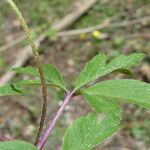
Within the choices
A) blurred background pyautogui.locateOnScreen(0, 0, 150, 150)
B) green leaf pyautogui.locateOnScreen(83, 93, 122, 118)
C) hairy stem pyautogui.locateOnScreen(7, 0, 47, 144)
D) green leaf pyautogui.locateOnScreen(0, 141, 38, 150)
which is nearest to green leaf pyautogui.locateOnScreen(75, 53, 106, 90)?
green leaf pyautogui.locateOnScreen(83, 93, 122, 118)

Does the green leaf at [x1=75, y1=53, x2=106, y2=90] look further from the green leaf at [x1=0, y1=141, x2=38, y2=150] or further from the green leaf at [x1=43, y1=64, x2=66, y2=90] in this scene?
the green leaf at [x1=0, y1=141, x2=38, y2=150]

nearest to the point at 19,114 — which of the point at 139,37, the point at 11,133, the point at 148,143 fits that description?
the point at 11,133

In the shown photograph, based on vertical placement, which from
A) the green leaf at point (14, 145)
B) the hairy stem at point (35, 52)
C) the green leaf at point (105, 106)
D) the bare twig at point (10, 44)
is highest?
the hairy stem at point (35, 52)

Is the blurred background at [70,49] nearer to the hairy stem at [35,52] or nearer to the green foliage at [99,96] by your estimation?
the green foliage at [99,96]

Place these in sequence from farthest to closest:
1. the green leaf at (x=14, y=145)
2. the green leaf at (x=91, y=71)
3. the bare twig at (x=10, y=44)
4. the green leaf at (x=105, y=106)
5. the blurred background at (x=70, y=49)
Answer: the bare twig at (x=10, y=44) < the blurred background at (x=70, y=49) < the green leaf at (x=91, y=71) < the green leaf at (x=105, y=106) < the green leaf at (x=14, y=145)

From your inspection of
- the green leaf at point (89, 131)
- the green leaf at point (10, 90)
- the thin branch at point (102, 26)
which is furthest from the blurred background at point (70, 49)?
the green leaf at point (89, 131)
